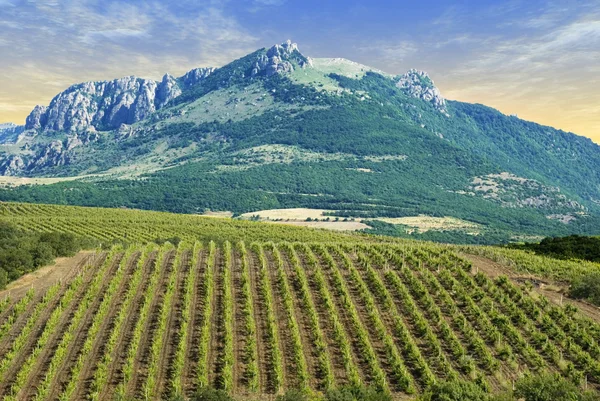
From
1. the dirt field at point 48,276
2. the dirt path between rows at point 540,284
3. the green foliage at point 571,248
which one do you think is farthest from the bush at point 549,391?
the green foliage at point 571,248

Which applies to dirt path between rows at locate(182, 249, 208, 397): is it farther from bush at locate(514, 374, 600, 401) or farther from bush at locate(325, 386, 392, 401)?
bush at locate(514, 374, 600, 401)

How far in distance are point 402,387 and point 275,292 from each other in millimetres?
18400

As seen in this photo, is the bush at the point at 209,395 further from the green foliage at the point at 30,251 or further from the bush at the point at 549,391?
the green foliage at the point at 30,251

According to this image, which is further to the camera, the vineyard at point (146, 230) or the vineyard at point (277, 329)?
the vineyard at point (146, 230)

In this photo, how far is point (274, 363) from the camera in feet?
133

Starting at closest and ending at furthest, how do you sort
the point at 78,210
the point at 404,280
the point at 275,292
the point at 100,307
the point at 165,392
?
the point at 165,392, the point at 100,307, the point at 275,292, the point at 404,280, the point at 78,210

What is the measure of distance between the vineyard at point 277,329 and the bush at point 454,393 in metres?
4.15

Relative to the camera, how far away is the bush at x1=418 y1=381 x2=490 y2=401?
108ft

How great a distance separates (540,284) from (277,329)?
27711 mm

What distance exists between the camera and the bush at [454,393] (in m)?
32.8

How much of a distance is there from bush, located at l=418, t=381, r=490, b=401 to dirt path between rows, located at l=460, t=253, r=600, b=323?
20863 millimetres

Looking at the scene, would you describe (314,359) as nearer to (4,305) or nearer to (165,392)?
(165,392)

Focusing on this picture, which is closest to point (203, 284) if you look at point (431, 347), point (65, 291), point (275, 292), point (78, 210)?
point (275, 292)

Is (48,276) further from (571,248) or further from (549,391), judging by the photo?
(571,248)
